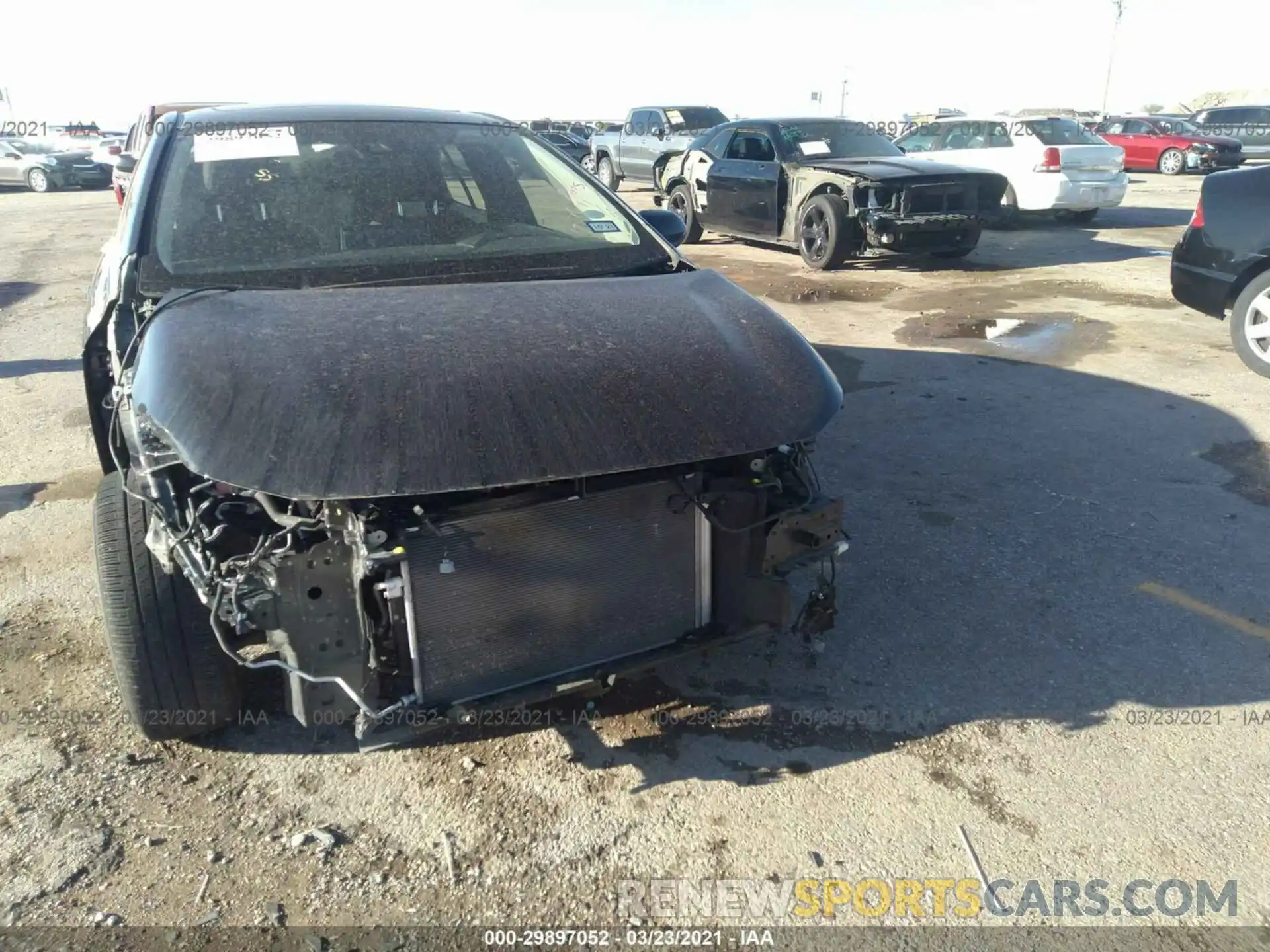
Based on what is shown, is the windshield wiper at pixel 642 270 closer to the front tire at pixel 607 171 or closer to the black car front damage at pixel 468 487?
the black car front damage at pixel 468 487

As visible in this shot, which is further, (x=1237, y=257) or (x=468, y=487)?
(x=1237, y=257)

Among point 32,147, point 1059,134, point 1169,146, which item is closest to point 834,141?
point 1059,134

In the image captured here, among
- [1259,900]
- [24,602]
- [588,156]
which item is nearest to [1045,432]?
[1259,900]

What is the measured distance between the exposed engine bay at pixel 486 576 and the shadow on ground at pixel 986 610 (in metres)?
0.39

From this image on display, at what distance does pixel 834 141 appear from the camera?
36.0 feet

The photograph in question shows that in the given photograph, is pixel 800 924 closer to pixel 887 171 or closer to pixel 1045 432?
pixel 1045 432

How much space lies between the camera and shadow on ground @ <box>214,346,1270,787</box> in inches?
113

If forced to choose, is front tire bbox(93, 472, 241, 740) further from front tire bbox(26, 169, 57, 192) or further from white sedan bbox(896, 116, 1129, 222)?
front tire bbox(26, 169, 57, 192)

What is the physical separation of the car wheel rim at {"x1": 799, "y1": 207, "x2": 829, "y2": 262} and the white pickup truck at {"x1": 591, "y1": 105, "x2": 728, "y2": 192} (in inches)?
257

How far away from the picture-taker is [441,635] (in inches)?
93.3

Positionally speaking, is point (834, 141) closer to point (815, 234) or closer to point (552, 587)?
point (815, 234)

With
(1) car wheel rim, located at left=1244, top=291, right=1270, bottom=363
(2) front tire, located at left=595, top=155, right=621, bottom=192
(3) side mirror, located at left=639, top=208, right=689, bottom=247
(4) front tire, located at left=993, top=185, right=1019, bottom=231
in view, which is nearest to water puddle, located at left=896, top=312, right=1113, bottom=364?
(1) car wheel rim, located at left=1244, top=291, right=1270, bottom=363

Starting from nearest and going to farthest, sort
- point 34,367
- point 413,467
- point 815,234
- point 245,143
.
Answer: point 413,467, point 245,143, point 34,367, point 815,234

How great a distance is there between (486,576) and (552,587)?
0.19m
